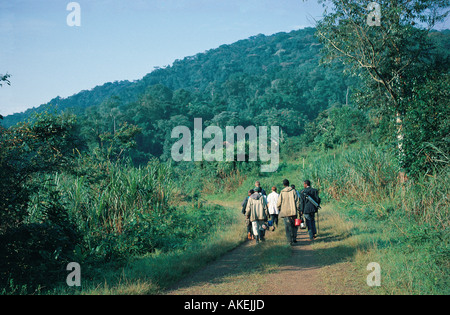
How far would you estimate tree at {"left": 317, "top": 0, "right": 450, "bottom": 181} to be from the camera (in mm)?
11633

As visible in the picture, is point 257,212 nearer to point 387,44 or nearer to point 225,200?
point 387,44

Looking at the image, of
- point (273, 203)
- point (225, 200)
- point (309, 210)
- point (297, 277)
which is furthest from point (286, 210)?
point (225, 200)

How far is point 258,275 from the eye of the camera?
21.2 feet

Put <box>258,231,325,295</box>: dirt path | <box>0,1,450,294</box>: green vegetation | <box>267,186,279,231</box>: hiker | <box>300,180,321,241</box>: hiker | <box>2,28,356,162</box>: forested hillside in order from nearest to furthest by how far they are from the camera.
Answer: <box>258,231,325,295</box>: dirt path
<box>0,1,450,294</box>: green vegetation
<box>300,180,321,241</box>: hiker
<box>267,186,279,231</box>: hiker
<box>2,28,356,162</box>: forested hillside

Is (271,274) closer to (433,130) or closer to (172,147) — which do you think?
(433,130)

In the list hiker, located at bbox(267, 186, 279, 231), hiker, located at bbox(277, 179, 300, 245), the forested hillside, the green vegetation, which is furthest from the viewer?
the forested hillside

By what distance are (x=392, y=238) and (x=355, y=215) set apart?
154 inches

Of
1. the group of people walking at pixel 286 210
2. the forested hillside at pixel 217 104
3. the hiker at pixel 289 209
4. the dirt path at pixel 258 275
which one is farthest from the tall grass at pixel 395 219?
the forested hillside at pixel 217 104

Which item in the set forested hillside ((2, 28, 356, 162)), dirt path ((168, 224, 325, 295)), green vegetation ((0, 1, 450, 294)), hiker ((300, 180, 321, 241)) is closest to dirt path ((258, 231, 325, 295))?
dirt path ((168, 224, 325, 295))

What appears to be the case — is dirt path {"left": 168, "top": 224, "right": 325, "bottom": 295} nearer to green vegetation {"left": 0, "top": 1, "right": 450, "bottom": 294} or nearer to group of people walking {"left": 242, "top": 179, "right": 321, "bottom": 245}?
green vegetation {"left": 0, "top": 1, "right": 450, "bottom": 294}

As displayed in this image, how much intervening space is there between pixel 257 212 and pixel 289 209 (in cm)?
85

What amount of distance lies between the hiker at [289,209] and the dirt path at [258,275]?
0.56 metres

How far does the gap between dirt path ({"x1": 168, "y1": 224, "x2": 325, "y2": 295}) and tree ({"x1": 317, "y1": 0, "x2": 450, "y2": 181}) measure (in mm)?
6034

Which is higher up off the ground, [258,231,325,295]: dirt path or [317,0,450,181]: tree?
[317,0,450,181]: tree
